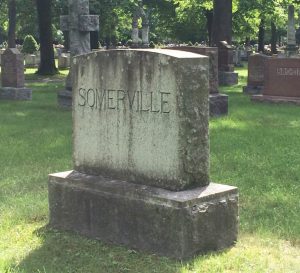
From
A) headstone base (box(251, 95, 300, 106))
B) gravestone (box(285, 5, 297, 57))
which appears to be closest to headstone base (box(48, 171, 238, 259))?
headstone base (box(251, 95, 300, 106))

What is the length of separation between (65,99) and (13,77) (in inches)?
135

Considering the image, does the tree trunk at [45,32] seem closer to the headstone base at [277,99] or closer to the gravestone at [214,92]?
the headstone base at [277,99]

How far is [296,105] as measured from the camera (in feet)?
51.8

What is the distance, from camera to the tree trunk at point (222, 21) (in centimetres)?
2330

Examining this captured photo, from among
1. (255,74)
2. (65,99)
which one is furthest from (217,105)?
(255,74)

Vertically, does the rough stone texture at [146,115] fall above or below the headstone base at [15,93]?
above

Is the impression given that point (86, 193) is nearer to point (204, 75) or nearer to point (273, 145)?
point (204, 75)

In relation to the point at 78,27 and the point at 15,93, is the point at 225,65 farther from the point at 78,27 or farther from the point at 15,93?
the point at 78,27

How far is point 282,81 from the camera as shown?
53.2 feet

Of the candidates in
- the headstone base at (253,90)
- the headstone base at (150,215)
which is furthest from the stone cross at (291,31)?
the headstone base at (150,215)

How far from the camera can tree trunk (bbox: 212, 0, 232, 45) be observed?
23.3m

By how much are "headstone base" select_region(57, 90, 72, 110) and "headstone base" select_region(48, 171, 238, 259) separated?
9723 mm

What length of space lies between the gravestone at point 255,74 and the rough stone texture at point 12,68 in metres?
7.09

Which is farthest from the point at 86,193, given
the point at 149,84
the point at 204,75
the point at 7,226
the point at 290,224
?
the point at 290,224
